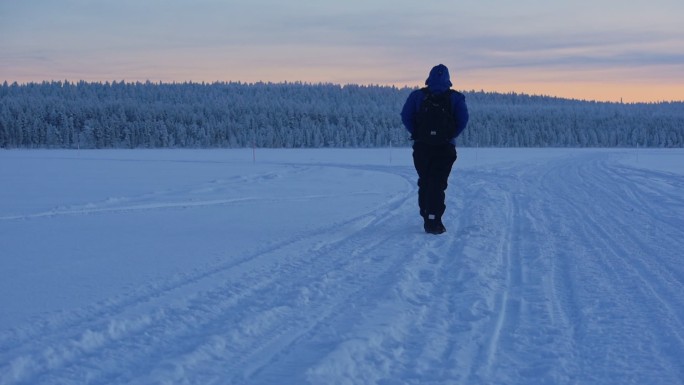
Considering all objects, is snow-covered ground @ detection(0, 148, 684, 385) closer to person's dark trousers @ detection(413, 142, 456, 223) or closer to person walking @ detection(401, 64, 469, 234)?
person walking @ detection(401, 64, 469, 234)

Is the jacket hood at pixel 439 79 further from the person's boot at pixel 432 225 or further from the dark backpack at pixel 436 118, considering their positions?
the person's boot at pixel 432 225

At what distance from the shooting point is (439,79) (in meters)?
8.83

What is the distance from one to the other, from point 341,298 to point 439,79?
427 cm

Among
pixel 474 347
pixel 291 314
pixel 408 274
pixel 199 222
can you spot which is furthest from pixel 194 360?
pixel 199 222

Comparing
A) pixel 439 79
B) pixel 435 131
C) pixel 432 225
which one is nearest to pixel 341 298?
pixel 432 225

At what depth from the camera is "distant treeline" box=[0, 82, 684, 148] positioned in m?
117

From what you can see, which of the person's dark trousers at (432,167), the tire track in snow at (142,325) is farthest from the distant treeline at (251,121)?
the tire track in snow at (142,325)

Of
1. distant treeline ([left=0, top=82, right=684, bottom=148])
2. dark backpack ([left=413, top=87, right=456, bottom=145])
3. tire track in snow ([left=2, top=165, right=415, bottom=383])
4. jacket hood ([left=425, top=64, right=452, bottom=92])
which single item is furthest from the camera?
distant treeline ([left=0, top=82, right=684, bottom=148])

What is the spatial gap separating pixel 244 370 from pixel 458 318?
167 centimetres

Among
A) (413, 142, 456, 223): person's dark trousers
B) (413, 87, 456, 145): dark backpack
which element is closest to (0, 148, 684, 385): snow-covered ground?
(413, 142, 456, 223): person's dark trousers

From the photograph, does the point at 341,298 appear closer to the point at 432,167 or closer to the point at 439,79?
the point at 432,167

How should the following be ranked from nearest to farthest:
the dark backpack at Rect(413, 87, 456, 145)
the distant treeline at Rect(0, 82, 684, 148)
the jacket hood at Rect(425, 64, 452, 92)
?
the jacket hood at Rect(425, 64, 452, 92) < the dark backpack at Rect(413, 87, 456, 145) < the distant treeline at Rect(0, 82, 684, 148)

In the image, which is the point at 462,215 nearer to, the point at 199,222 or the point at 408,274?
the point at 199,222

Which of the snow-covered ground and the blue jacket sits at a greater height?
the blue jacket
